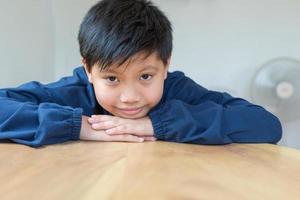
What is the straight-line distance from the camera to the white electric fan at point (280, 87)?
1734mm

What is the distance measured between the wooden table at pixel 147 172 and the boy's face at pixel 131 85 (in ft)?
0.38

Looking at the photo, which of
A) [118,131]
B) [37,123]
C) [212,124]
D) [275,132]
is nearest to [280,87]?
[275,132]

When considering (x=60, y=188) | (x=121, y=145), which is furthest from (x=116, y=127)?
(x=60, y=188)

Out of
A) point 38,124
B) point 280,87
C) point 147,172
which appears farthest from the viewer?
point 280,87

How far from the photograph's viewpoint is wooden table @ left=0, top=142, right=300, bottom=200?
0.53 meters

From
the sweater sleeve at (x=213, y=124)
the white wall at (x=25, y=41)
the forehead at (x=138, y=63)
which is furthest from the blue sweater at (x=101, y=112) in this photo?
the white wall at (x=25, y=41)

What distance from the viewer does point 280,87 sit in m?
1.74

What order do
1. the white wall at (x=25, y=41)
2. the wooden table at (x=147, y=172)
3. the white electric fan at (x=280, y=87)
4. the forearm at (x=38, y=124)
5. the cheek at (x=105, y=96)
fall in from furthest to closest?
the white electric fan at (x=280, y=87), the white wall at (x=25, y=41), the cheek at (x=105, y=96), the forearm at (x=38, y=124), the wooden table at (x=147, y=172)

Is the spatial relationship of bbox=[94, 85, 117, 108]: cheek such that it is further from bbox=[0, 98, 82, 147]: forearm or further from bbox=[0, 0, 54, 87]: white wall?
bbox=[0, 0, 54, 87]: white wall

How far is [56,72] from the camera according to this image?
200cm

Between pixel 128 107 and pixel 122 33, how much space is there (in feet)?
0.53

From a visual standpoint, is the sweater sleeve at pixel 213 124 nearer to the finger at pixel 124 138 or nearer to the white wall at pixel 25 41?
the finger at pixel 124 138

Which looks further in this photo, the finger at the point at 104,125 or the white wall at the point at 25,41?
the white wall at the point at 25,41

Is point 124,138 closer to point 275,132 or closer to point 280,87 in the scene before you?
point 275,132
